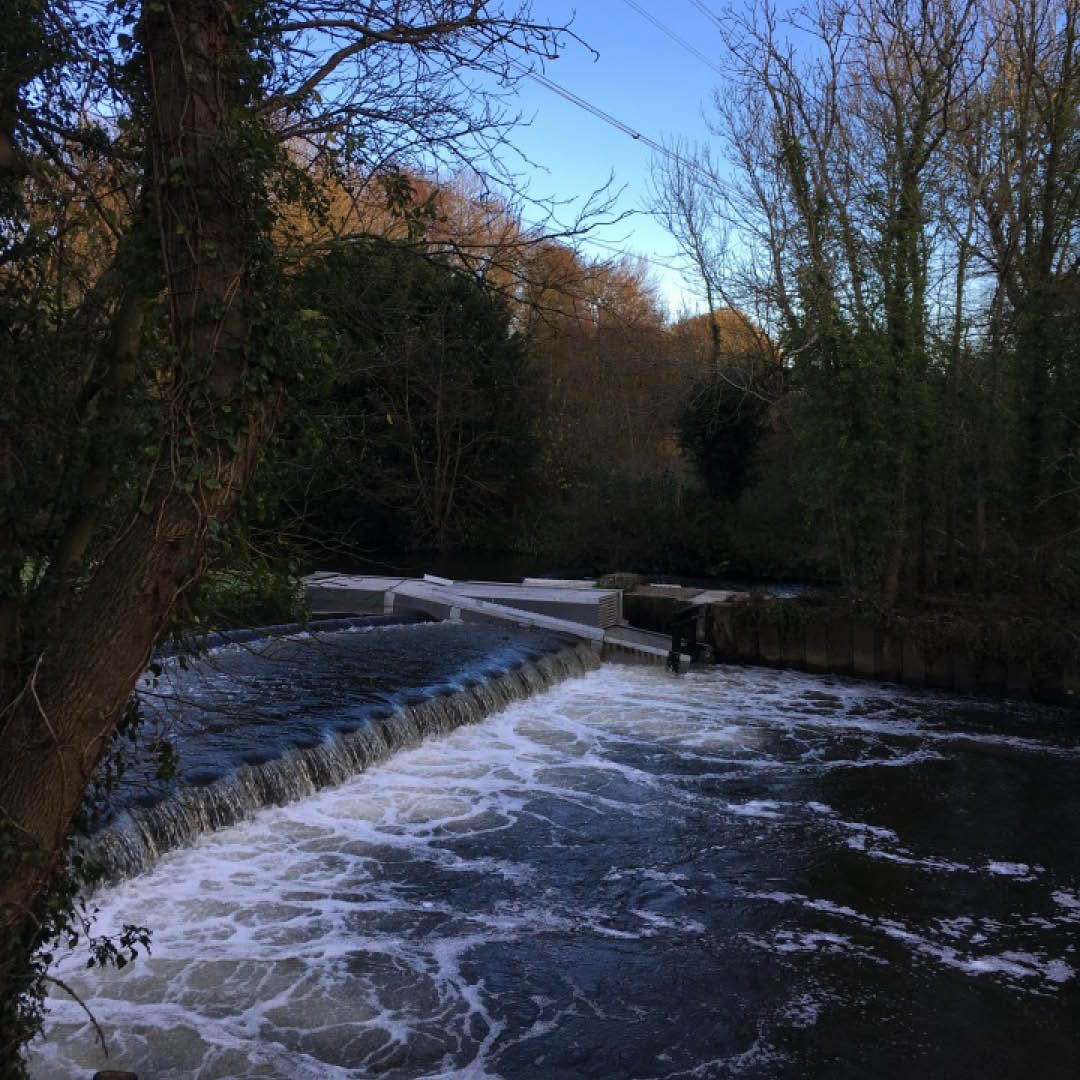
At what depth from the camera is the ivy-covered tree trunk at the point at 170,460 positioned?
2.51 m

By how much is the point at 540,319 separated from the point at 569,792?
242 inches

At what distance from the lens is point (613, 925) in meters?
6.62

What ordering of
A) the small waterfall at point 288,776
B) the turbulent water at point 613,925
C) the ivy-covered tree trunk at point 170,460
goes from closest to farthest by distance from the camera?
the ivy-covered tree trunk at point 170,460, the turbulent water at point 613,925, the small waterfall at point 288,776

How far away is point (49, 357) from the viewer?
332 cm

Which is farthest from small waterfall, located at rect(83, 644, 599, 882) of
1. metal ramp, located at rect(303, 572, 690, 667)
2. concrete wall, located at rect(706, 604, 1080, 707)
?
concrete wall, located at rect(706, 604, 1080, 707)

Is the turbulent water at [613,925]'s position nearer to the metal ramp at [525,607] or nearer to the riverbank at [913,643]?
the riverbank at [913,643]

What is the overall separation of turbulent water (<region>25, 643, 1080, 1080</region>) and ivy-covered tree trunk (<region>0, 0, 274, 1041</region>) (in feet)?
9.51

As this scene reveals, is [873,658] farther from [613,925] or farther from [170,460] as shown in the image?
[170,460]

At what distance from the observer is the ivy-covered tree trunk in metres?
2.51

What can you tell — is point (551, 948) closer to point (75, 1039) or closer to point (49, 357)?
point (75, 1039)

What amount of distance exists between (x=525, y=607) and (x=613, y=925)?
32.0 ft

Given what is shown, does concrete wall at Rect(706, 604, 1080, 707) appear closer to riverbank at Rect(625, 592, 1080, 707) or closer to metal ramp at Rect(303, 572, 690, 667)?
riverbank at Rect(625, 592, 1080, 707)

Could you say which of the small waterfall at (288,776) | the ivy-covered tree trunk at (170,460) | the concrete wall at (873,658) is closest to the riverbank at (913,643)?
the concrete wall at (873,658)

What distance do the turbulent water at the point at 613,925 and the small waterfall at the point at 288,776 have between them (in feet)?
0.49
